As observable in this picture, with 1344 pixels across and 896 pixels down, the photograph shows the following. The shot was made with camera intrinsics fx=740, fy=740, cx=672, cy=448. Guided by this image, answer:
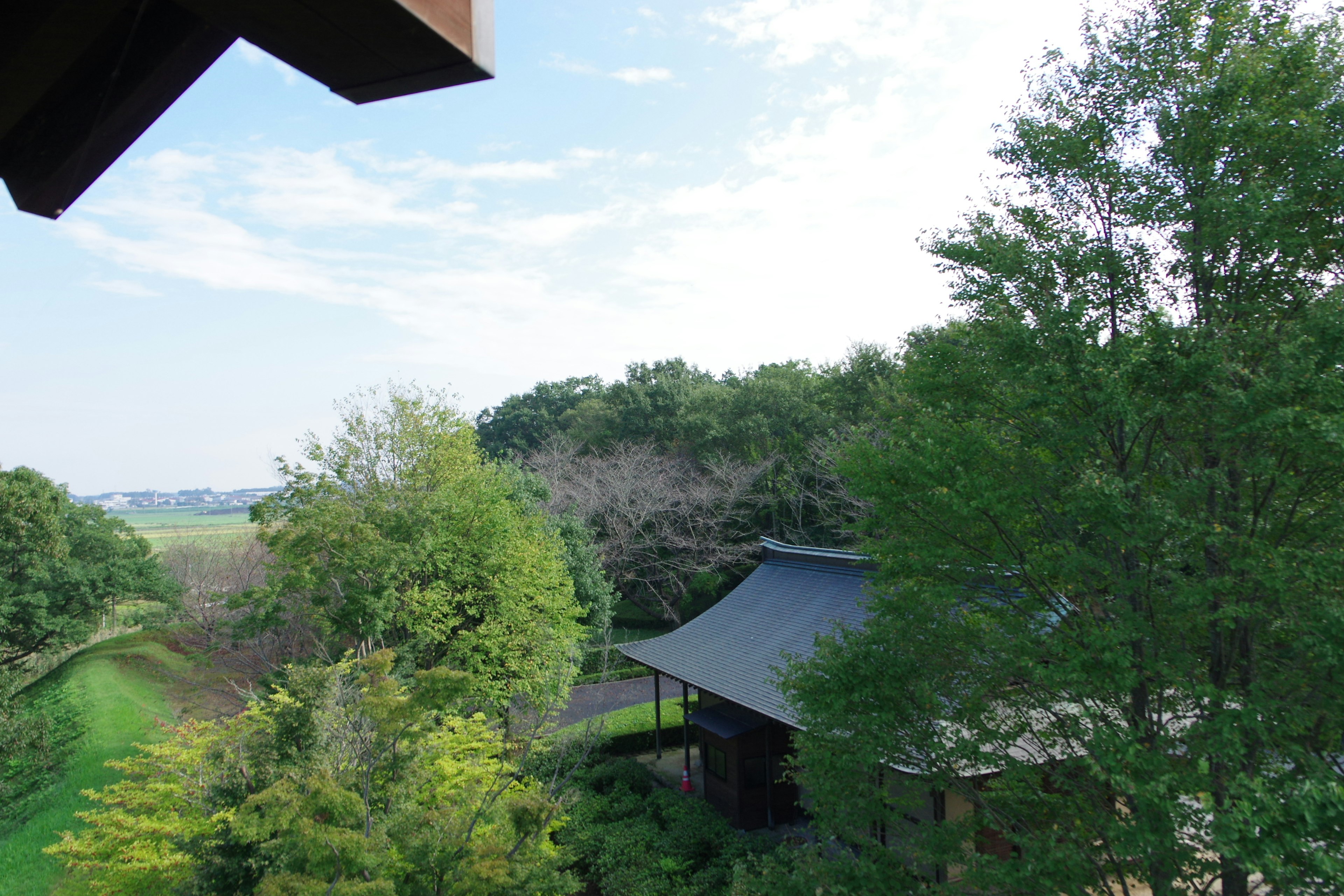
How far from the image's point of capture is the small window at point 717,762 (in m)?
14.0

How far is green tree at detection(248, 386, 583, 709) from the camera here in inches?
591

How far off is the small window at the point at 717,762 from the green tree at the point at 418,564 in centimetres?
337

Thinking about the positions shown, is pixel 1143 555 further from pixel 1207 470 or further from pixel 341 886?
pixel 341 886

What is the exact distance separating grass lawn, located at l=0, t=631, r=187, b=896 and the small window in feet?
32.0

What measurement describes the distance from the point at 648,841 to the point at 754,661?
148 inches

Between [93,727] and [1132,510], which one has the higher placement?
[1132,510]

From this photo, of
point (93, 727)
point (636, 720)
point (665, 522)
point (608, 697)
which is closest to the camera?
point (636, 720)

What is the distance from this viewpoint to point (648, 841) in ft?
39.2

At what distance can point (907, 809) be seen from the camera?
7.31m

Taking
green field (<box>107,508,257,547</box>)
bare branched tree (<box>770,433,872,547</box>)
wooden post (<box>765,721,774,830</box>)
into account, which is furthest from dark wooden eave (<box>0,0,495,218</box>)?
green field (<box>107,508,257,547</box>)

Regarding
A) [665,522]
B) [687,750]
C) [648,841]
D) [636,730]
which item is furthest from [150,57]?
[665,522]

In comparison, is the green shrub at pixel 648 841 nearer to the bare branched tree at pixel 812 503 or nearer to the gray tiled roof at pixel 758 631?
the gray tiled roof at pixel 758 631

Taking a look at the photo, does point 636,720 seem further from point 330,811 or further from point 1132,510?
point 1132,510


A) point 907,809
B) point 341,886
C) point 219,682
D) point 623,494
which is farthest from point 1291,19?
point 219,682
